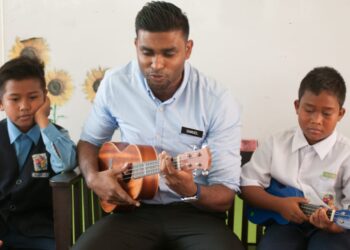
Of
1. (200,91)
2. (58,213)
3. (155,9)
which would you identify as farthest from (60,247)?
(155,9)

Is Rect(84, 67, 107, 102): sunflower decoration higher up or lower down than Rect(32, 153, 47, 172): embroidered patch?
higher up

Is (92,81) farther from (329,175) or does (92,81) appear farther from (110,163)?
(329,175)

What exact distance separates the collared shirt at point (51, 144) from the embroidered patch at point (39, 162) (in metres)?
0.04

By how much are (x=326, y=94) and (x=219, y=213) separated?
691 mm

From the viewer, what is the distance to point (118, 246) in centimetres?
164

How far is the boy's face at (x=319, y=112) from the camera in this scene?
177cm

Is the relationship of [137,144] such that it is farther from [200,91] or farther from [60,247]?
[60,247]

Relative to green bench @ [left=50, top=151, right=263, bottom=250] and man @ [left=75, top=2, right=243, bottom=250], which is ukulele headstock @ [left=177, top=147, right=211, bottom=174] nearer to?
man @ [left=75, top=2, right=243, bottom=250]

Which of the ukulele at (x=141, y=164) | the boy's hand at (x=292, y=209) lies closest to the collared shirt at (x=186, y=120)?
the ukulele at (x=141, y=164)

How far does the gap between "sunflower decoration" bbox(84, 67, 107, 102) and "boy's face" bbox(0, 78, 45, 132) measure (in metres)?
0.51

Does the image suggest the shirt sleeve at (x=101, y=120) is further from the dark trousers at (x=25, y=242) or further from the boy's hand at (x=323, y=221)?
the boy's hand at (x=323, y=221)

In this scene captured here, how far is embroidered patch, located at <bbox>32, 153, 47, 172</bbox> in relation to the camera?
6.36 feet

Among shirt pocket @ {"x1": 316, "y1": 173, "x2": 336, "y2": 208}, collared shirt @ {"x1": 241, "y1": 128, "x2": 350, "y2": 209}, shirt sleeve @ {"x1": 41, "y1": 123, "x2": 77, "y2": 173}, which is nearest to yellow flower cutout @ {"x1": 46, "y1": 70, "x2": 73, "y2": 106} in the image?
shirt sleeve @ {"x1": 41, "y1": 123, "x2": 77, "y2": 173}

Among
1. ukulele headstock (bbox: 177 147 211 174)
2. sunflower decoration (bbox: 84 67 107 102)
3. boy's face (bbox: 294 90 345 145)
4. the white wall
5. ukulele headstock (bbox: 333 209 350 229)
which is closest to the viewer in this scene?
ukulele headstock (bbox: 177 147 211 174)
